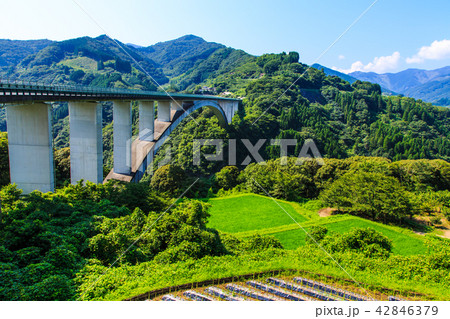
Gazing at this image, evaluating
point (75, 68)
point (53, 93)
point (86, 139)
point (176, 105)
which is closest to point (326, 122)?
point (176, 105)

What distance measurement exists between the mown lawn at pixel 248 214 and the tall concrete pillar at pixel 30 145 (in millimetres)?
10911

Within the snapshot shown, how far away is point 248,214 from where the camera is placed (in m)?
23.5

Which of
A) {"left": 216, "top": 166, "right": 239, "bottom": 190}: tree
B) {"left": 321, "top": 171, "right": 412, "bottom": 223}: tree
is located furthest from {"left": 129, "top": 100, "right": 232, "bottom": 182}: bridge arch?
{"left": 321, "top": 171, "right": 412, "bottom": 223}: tree

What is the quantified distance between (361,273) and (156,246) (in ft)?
22.3

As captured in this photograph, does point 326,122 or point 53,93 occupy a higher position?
point 53,93

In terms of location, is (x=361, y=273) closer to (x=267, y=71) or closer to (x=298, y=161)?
(x=298, y=161)

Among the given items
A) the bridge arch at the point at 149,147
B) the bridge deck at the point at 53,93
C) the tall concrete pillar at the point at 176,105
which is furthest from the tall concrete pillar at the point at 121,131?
the tall concrete pillar at the point at 176,105

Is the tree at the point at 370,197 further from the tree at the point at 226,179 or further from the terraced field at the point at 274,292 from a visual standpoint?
the terraced field at the point at 274,292

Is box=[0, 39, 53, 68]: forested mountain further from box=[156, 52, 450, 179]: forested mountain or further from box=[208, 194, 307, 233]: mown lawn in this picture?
box=[208, 194, 307, 233]: mown lawn

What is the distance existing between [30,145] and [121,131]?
8619 mm

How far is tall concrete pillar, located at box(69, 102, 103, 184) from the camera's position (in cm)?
1761

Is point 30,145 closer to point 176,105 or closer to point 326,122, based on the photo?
point 176,105

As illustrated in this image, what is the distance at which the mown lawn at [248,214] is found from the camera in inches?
823

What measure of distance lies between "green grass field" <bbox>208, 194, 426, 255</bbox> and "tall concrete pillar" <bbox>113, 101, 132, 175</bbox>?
8.20m
